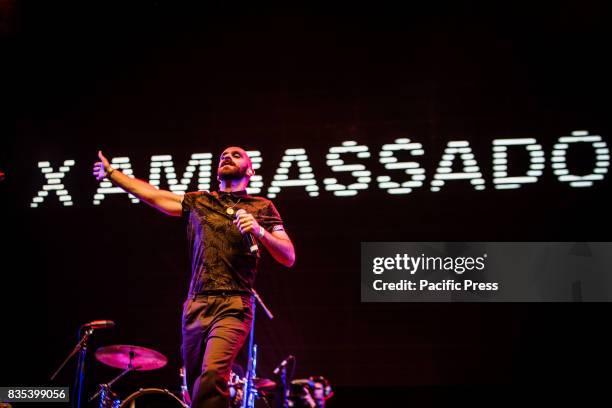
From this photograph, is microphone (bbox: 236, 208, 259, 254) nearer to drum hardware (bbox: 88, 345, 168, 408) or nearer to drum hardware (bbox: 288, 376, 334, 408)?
drum hardware (bbox: 288, 376, 334, 408)

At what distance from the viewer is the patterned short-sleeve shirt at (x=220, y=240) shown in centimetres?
292

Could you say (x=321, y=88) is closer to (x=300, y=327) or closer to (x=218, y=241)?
(x=300, y=327)

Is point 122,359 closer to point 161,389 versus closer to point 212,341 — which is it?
A: point 161,389

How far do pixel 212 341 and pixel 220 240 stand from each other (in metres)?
0.52

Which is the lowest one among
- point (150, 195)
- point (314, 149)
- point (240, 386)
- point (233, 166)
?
point (240, 386)

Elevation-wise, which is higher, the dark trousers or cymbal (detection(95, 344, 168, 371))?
the dark trousers

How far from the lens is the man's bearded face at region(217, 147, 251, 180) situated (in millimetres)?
3222

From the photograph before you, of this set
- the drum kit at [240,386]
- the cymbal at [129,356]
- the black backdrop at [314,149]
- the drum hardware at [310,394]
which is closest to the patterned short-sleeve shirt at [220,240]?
the drum kit at [240,386]

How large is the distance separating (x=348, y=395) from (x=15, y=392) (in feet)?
8.17

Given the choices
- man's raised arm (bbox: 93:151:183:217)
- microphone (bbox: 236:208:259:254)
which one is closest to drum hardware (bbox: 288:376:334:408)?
microphone (bbox: 236:208:259:254)

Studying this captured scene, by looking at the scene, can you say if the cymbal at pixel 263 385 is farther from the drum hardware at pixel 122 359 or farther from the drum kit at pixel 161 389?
the drum hardware at pixel 122 359

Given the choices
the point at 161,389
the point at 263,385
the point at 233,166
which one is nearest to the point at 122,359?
the point at 161,389

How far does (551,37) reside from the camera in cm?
450

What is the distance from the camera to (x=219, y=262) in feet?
9.64
